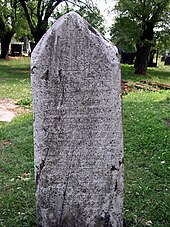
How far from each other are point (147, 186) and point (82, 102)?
6.25ft

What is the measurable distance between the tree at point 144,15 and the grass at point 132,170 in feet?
30.1

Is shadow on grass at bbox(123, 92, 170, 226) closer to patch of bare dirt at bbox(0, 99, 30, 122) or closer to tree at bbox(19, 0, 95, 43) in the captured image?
patch of bare dirt at bbox(0, 99, 30, 122)

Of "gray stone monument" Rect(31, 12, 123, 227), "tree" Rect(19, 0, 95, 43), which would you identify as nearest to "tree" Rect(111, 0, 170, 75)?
"tree" Rect(19, 0, 95, 43)

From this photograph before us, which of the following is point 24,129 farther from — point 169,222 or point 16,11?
point 16,11

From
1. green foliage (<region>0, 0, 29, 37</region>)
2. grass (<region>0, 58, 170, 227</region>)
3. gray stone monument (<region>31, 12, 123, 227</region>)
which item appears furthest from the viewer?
green foliage (<region>0, 0, 29, 37</region>)

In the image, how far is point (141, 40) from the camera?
54.6ft

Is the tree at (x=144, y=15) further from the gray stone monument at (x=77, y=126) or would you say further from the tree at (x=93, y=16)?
the gray stone monument at (x=77, y=126)

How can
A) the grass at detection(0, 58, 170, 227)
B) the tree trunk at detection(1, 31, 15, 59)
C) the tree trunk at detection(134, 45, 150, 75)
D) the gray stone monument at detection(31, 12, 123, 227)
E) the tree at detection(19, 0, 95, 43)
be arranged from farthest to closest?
the tree trunk at detection(1, 31, 15, 59) → the tree at detection(19, 0, 95, 43) → the tree trunk at detection(134, 45, 150, 75) → the grass at detection(0, 58, 170, 227) → the gray stone monument at detection(31, 12, 123, 227)

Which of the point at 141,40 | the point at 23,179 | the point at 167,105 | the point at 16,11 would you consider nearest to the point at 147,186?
the point at 23,179

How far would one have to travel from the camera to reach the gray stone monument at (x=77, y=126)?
230 centimetres

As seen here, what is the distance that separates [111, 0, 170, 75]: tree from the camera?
16.1 m

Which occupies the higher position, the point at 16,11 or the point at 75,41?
the point at 16,11

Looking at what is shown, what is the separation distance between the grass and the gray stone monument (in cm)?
58

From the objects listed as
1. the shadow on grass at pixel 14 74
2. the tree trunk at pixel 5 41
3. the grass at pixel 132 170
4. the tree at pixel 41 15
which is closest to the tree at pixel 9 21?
the tree trunk at pixel 5 41
